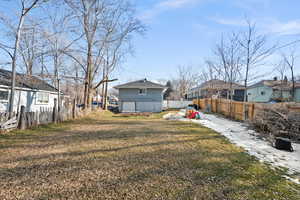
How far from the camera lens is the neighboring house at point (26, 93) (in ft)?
37.6

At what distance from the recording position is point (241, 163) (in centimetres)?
398

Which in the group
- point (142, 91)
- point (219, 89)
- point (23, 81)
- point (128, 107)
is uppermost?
point (219, 89)

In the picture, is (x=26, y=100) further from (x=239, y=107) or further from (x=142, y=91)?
(x=239, y=107)

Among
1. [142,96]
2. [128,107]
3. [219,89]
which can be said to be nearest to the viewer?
[128,107]

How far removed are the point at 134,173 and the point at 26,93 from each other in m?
14.8

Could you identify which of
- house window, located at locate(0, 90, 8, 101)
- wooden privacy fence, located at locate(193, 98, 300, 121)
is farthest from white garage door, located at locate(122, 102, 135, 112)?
house window, located at locate(0, 90, 8, 101)

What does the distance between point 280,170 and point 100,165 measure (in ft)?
14.5

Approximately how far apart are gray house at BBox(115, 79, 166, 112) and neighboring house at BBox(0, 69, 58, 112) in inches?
337

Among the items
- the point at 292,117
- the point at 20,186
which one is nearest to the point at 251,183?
the point at 20,186

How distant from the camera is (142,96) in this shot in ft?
71.4

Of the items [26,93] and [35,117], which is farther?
[26,93]

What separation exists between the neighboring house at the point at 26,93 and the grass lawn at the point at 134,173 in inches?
345

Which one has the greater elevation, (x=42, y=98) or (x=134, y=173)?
(x=42, y=98)

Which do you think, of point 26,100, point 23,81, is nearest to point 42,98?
point 26,100
